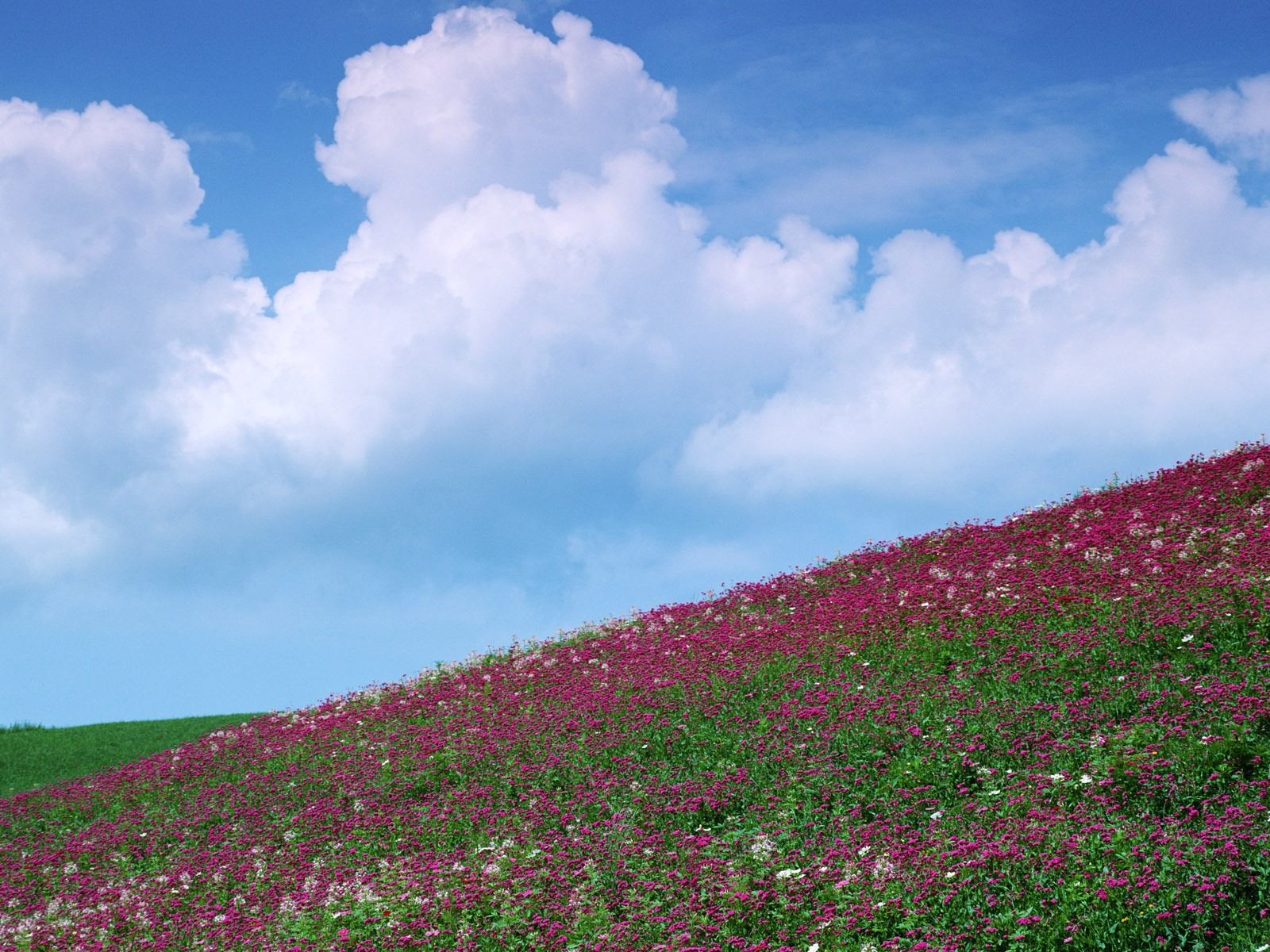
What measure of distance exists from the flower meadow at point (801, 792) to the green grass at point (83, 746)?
2325mm

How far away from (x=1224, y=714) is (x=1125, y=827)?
2.40m

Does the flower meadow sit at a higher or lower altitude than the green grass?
lower

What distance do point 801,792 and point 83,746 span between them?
19492 millimetres

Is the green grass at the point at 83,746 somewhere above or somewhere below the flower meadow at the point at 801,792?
above

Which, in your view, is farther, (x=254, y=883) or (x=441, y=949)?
(x=254, y=883)

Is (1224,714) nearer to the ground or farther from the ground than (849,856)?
farther from the ground

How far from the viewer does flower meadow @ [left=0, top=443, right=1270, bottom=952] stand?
6.97 metres

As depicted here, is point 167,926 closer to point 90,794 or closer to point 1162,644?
point 90,794

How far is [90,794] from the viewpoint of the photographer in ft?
55.4

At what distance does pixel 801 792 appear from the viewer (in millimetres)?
9516

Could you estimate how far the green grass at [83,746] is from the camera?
20.2 metres

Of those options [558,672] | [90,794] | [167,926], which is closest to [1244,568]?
[558,672]

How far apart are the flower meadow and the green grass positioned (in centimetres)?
232

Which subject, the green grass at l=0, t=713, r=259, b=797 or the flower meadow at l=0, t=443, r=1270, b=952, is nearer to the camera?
the flower meadow at l=0, t=443, r=1270, b=952
